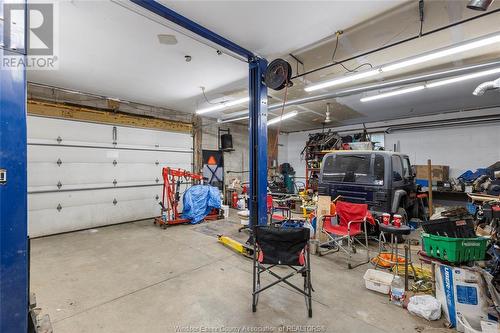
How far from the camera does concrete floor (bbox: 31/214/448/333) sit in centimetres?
215

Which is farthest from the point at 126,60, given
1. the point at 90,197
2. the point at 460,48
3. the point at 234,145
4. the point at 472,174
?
the point at 472,174

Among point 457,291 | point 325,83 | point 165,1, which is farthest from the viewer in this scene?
point 325,83

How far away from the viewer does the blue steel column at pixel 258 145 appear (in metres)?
3.70

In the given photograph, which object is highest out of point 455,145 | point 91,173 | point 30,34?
point 30,34

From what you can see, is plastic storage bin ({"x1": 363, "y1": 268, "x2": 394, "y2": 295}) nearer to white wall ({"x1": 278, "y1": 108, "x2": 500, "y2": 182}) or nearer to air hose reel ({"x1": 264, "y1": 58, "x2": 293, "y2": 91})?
air hose reel ({"x1": 264, "y1": 58, "x2": 293, "y2": 91})

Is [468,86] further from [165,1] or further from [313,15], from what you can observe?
[165,1]

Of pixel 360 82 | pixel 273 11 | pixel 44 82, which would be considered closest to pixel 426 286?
pixel 273 11

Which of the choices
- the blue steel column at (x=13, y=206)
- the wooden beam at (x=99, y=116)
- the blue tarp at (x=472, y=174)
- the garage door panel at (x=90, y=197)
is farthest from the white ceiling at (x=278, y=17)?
the blue tarp at (x=472, y=174)

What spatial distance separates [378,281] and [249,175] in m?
2.21

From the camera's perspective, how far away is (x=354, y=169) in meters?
4.71

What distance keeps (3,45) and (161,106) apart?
5753 mm

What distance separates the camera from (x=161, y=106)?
6.91 meters

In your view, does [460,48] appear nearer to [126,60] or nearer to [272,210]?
[272,210]

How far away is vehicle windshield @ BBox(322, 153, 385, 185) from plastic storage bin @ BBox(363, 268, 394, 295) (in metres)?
1.95
